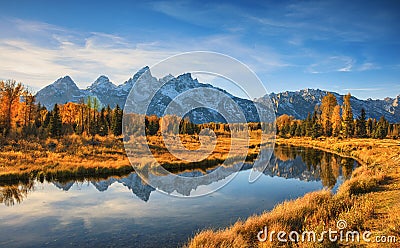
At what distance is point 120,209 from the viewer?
16.9 metres

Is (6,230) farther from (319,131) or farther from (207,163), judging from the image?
(319,131)

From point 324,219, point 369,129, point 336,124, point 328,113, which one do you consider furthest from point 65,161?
point 369,129

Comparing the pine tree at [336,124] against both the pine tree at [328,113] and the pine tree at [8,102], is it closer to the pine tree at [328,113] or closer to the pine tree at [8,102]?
the pine tree at [328,113]

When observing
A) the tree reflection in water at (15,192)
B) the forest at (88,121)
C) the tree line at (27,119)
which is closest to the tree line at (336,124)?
the forest at (88,121)

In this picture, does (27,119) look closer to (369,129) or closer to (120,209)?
(120,209)

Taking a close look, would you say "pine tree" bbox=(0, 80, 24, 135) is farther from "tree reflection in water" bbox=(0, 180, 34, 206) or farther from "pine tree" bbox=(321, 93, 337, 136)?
"pine tree" bbox=(321, 93, 337, 136)

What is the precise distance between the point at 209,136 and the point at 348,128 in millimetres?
31589

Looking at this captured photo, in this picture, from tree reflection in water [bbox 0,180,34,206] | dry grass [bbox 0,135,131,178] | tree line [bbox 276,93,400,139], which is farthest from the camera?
tree line [bbox 276,93,400,139]

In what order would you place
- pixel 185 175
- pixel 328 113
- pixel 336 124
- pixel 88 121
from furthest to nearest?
pixel 328 113
pixel 336 124
pixel 88 121
pixel 185 175

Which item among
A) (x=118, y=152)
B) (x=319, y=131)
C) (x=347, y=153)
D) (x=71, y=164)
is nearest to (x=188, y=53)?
(x=71, y=164)

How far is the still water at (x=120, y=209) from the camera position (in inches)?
479

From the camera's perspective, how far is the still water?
12.2m

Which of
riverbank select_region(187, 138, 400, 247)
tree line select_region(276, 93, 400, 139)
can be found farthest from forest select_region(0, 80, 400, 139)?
riverbank select_region(187, 138, 400, 247)

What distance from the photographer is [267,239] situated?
377 inches
